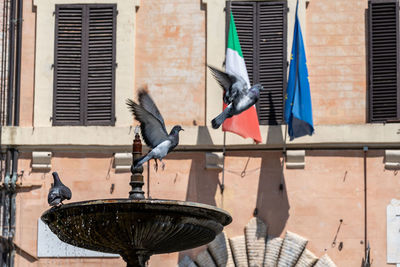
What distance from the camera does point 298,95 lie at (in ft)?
68.8

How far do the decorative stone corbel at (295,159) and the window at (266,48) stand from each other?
2.12ft

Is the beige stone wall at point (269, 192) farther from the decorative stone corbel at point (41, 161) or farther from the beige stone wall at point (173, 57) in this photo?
the beige stone wall at point (173, 57)

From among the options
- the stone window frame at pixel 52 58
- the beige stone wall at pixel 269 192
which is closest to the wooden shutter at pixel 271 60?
the beige stone wall at pixel 269 192

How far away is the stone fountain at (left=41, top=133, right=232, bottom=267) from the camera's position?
15922 millimetres

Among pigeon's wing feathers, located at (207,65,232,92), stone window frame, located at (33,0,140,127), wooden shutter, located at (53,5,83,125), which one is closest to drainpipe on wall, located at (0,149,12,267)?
stone window frame, located at (33,0,140,127)

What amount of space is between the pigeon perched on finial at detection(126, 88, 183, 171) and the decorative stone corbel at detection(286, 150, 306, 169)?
4.29 meters

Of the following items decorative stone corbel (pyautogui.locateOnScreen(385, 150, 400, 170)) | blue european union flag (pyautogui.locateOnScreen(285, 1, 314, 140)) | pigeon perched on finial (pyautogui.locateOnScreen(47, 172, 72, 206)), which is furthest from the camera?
decorative stone corbel (pyautogui.locateOnScreen(385, 150, 400, 170))

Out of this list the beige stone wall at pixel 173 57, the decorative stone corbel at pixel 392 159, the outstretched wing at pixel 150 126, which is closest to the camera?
the outstretched wing at pixel 150 126

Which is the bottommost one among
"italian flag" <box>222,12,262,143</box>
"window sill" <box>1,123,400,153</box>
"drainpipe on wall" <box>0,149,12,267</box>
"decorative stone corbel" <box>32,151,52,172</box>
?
"drainpipe on wall" <box>0,149,12,267</box>

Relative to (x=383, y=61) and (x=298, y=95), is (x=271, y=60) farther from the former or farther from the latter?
(x=383, y=61)

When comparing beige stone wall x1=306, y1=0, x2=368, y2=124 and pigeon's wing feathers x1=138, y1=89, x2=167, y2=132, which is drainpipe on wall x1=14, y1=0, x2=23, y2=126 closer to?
→ beige stone wall x1=306, y1=0, x2=368, y2=124

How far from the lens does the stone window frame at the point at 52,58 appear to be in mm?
21797

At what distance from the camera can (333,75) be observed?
21.6 metres

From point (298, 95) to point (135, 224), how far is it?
5.74 meters
